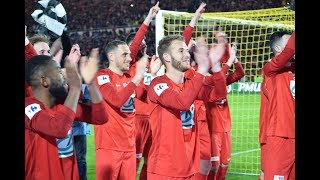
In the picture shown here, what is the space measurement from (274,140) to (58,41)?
5.63ft

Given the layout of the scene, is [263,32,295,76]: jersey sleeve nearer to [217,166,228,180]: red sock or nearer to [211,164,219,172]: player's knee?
[211,164,219,172]: player's knee

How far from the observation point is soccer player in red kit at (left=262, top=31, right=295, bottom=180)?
145 inches

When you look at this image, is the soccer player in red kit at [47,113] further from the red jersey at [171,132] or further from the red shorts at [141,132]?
the red shorts at [141,132]

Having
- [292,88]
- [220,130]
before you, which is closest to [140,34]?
[220,130]

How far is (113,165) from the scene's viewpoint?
145 inches

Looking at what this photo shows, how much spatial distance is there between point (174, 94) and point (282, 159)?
104 centimetres

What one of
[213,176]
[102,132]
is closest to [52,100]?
[102,132]

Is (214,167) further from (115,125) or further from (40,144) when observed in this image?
(40,144)

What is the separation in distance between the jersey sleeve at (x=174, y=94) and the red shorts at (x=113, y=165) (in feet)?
2.06

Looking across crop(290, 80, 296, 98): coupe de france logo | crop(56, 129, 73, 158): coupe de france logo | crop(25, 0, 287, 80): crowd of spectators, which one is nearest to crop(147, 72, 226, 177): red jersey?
crop(56, 129, 73, 158): coupe de france logo

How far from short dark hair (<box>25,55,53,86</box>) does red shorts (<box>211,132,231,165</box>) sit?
201 centimetres
